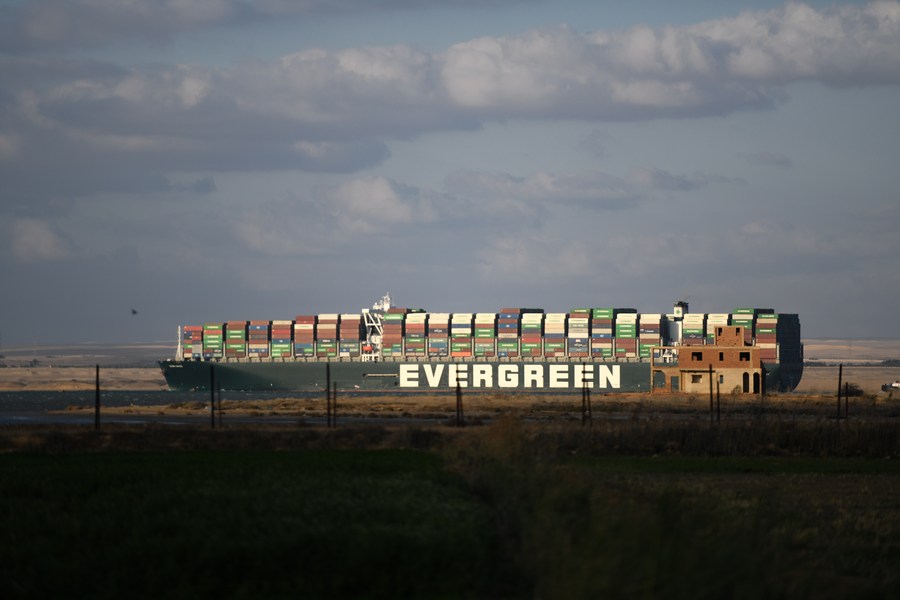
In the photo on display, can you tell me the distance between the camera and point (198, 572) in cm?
1377

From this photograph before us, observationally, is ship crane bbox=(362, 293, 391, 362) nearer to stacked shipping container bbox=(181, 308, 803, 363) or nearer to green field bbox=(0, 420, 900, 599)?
stacked shipping container bbox=(181, 308, 803, 363)

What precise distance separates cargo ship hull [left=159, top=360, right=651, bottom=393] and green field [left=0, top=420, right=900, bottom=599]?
91.4 m

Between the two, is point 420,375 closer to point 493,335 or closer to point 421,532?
point 493,335

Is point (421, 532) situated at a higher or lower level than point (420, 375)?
higher

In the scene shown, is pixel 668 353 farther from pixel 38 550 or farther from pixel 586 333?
pixel 38 550

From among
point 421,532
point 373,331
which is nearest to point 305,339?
point 373,331

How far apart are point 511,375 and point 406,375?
11087 millimetres

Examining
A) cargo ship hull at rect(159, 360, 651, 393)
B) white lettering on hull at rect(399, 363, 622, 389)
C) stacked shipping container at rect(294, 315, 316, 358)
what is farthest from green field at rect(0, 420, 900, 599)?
stacked shipping container at rect(294, 315, 316, 358)

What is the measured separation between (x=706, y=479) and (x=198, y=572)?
1894cm

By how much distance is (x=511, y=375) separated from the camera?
404 ft

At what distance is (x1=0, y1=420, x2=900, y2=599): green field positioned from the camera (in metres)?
11.5

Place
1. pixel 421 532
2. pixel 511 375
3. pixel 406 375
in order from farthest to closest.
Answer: pixel 406 375
pixel 511 375
pixel 421 532

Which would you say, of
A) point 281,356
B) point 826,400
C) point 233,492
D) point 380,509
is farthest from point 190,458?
point 281,356

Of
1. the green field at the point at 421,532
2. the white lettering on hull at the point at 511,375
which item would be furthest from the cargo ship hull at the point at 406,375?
the green field at the point at 421,532
